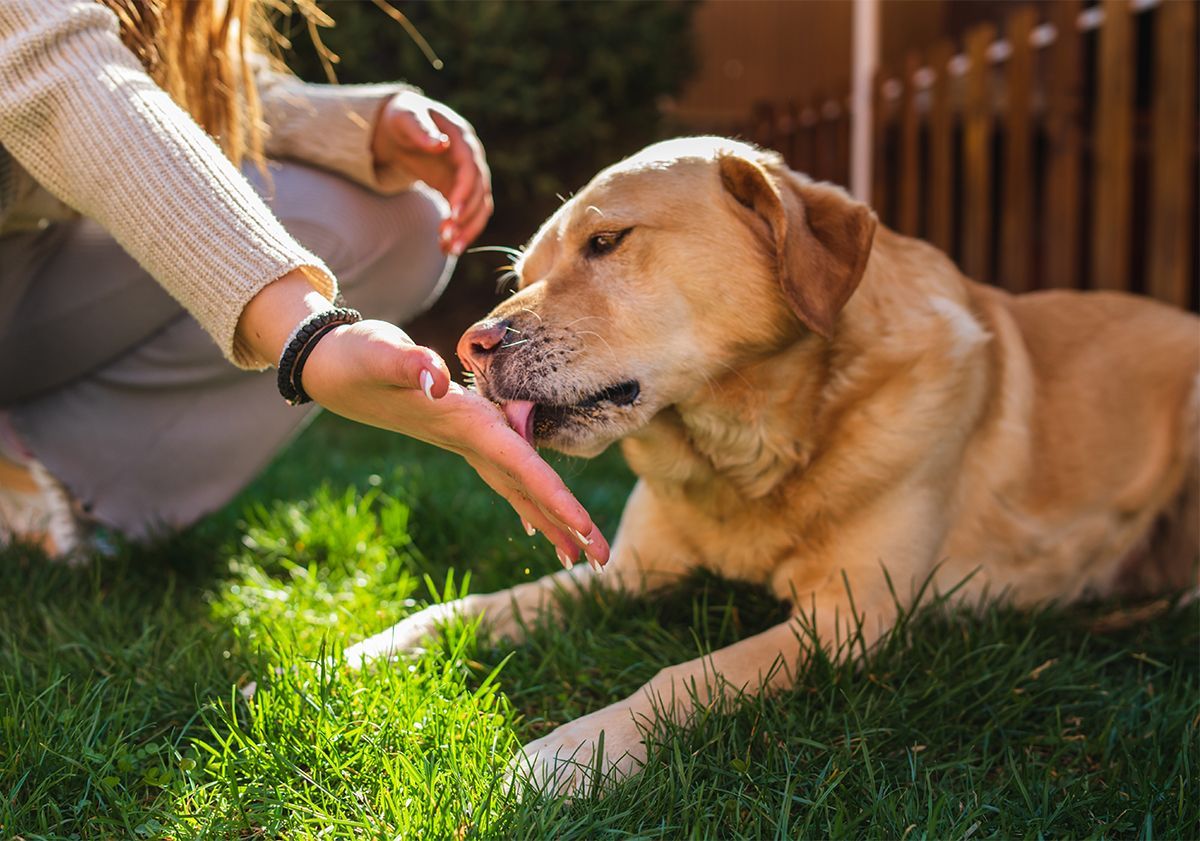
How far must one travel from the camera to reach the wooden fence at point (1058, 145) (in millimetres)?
4168

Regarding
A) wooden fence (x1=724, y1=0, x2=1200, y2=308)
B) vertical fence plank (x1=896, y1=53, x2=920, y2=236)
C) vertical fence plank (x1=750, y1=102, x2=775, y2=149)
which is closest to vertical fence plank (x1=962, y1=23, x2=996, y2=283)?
wooden fence (x1=724, y1=0, x2=1200, y2=308)

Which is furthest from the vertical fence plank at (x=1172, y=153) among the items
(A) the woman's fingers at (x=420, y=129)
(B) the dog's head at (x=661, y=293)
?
→ (A) the woman's fingers at (x=420, y=129)

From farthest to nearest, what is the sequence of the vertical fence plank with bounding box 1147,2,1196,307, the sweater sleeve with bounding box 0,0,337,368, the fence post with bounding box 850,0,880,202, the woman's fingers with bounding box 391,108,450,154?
the fence post with bounding box 850,0,880,202, the vertical fence plank with bounding box 1147,2,1196,307, the woman's fingers with bounding box 391,108,450,154, the sweater sleeve with bounding box 0,0,337,368

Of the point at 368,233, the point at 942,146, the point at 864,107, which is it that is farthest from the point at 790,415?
the point at 864,107

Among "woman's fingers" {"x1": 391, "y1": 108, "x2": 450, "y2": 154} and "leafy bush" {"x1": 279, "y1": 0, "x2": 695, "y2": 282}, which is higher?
"woman's fingers" {"x1": 391, "y1": 108, "x2": 450, "y2": 154}

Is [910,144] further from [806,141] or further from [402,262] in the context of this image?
[402,262]

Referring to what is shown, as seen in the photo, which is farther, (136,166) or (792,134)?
(792,134)

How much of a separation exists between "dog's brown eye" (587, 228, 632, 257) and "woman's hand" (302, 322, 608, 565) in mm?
654

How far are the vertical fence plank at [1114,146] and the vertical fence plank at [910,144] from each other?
1.49 meters

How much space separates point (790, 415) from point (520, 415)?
62 cm

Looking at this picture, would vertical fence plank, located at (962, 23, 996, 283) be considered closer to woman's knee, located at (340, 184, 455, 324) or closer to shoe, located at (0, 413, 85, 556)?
woman's knee, located at (340, 184, 455, 324)

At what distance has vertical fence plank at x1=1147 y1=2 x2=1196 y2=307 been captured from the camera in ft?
13.3

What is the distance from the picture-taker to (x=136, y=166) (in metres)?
1.88

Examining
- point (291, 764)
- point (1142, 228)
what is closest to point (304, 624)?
point (291, 764)
